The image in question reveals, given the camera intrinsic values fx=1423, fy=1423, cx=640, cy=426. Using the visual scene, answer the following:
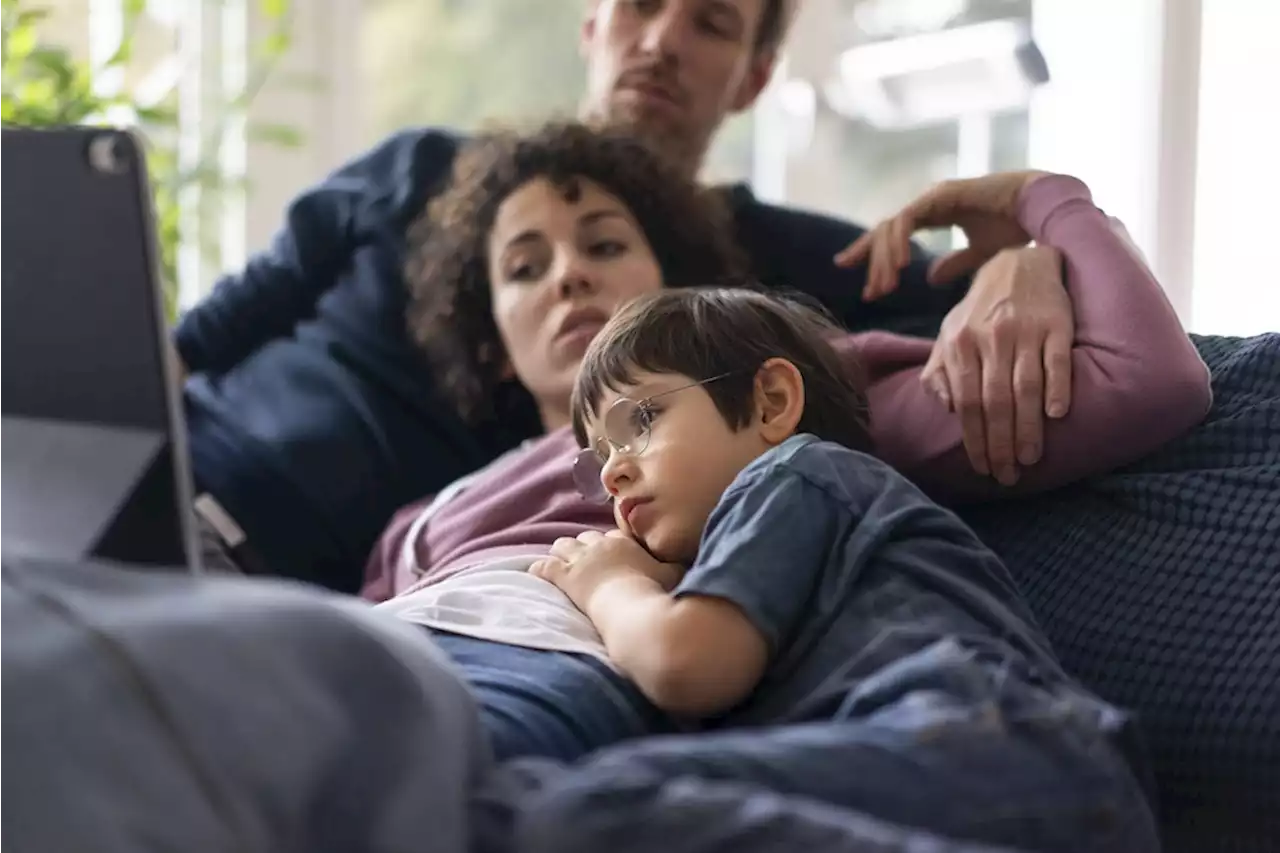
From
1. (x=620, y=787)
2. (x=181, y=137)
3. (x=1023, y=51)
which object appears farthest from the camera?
(x=181, y=137)

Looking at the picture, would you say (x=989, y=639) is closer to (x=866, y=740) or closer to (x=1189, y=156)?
(x=866, y=740)

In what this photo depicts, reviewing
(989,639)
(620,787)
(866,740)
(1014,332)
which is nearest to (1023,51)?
(1014,332)

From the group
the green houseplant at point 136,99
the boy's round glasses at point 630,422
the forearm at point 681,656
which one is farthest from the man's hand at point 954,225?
the green houseplant at point 136,99

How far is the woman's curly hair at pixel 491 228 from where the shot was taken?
1.51m

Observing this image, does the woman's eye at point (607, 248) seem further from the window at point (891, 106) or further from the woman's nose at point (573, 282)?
the window at point (891, 106)

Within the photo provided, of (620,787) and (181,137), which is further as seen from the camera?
(181,137)

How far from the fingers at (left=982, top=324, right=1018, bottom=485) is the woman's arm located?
0.07 ft

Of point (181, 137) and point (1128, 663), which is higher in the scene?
point (181, 137)

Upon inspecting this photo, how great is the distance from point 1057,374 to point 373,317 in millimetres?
820

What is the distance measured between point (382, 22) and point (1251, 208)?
4.87 feet

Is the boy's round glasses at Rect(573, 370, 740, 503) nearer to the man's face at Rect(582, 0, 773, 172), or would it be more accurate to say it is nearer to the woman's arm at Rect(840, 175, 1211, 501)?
the woman's arm at Rect(840, 175, 1211, 501)

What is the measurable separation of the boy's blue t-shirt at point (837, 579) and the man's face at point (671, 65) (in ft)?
2.80

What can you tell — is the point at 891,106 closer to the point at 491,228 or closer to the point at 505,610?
the point at 491,228

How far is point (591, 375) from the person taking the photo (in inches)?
43.8
